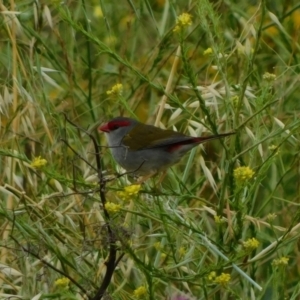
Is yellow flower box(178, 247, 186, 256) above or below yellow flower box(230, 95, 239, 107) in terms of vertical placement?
below

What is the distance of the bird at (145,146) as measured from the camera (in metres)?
3.65

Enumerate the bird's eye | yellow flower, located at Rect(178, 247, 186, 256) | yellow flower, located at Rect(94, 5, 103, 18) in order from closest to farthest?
yellow flower, located at Rect(178, 247, 186, 256) < the bird's eye < yellow flower, located at Rect(94, 5, 103, 18)

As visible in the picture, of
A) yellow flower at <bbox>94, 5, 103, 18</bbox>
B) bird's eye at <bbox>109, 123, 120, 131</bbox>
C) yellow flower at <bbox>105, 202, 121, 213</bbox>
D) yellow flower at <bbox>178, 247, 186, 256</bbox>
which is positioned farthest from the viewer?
yellow flower at <bbox>94, 5, 103, 18</bbox>

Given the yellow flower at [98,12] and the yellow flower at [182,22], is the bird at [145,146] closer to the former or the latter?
the yellow flower at [182,22]

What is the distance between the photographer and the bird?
3652 mm

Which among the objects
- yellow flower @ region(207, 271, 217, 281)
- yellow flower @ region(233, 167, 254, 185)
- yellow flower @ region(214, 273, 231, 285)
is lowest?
yellow flower @ region(207, 271, 217, 281)

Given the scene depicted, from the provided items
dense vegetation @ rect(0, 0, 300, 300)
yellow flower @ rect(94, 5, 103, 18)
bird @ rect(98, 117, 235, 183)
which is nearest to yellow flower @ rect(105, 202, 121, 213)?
dense vegetation @ rect(0, 0, 300, 300)

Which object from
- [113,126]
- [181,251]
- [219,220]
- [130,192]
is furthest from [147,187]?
[113,126]

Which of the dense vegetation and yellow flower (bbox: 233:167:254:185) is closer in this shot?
yellow flower (bbox: 233:167:254:185)

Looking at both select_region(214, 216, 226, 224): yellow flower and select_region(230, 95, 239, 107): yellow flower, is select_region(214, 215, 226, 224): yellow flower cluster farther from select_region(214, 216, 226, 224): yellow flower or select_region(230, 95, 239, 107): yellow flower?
select_region(230, 95, 239, 107): yellow flower

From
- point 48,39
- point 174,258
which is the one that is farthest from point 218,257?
point 48,39

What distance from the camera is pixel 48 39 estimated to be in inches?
186

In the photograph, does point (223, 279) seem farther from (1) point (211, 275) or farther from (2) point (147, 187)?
(2) point (147, 187)

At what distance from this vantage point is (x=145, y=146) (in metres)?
3.87
